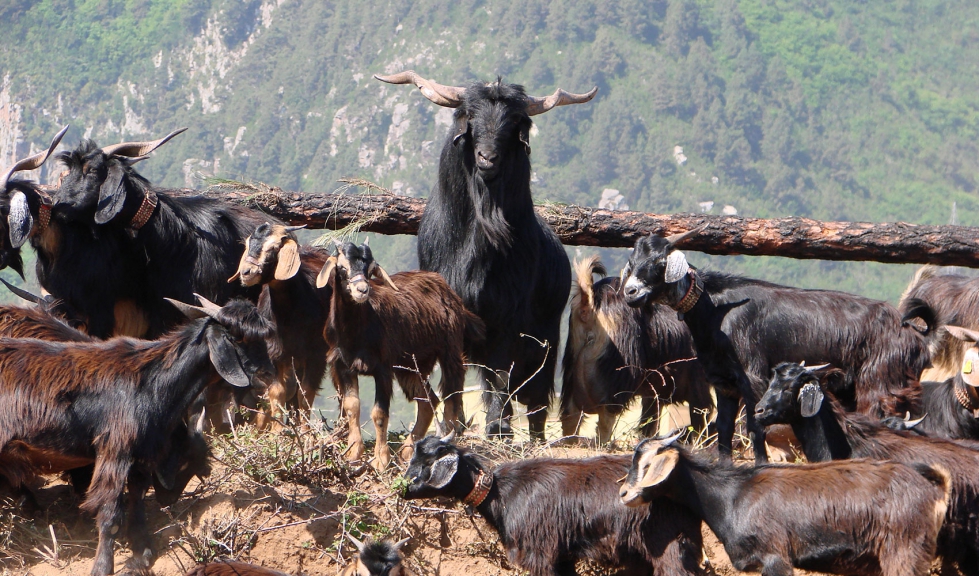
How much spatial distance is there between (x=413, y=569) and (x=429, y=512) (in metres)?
0.37

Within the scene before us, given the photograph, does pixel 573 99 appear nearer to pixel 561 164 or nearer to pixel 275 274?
pixel 275 274

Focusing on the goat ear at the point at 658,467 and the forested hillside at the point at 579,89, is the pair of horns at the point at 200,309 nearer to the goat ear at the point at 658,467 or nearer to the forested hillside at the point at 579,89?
the goat ear at the point at 658,467

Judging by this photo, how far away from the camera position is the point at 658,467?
5648 mm

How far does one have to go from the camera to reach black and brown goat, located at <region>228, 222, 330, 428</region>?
7.20 meters

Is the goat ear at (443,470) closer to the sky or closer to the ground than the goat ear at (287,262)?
closer to the ground

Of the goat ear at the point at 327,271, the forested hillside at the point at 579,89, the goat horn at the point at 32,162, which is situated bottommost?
Result: the forested hillside at the point at 579,89

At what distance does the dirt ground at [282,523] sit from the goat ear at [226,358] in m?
0.87

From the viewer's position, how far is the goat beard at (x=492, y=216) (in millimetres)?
8320

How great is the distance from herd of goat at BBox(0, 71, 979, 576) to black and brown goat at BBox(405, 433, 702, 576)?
0.01 meters

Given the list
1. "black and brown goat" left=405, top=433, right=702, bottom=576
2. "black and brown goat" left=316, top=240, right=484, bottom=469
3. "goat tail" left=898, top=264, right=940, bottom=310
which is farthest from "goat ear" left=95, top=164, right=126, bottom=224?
"goat tail" left=898, top=264, right=940, bottom=310

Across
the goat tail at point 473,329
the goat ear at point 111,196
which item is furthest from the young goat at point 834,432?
the goat ear at point 111,196

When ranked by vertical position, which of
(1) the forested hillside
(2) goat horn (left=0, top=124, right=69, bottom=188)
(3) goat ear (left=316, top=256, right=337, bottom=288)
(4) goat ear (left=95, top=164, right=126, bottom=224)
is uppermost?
(2) goat horn (left=0, top=124, right=69, bottom=188)

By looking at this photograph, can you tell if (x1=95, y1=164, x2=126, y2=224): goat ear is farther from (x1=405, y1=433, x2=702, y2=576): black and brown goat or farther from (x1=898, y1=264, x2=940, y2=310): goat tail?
(x1=898, y1=264, x2=940, y2=310): goat tail

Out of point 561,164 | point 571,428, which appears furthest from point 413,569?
point 561,164
